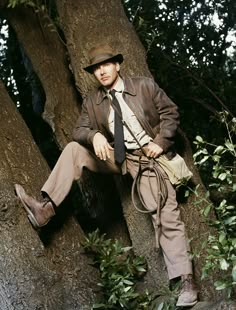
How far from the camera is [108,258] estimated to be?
4.67m

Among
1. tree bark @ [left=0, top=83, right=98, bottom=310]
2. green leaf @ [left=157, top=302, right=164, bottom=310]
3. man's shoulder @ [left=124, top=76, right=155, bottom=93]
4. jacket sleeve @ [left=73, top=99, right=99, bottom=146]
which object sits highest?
man's shoulder @ [left=124, top=76, right=155, bottom=93]

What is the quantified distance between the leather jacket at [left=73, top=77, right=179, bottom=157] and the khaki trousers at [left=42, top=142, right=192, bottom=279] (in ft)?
0.50

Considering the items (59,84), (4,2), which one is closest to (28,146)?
(59,84)

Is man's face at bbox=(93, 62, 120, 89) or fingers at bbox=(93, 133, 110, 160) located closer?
fingers at bbox=(93, 133, 110, 160)

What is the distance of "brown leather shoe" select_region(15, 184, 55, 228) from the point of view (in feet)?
14.2

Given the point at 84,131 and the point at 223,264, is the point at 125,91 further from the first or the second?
the point at 223,264

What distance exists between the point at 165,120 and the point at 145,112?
16cm

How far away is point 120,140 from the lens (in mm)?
4219

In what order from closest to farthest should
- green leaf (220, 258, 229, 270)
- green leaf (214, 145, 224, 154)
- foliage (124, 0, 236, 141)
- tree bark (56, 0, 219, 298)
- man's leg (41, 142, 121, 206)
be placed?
green leaf (220, 258, 229, 270)
green leaf (214, 145, 224, 154)
man's leg (41, 142, 121, 206)
tree bark (56, 0, 219, 298)
foliage (124, 0, 236, 141)

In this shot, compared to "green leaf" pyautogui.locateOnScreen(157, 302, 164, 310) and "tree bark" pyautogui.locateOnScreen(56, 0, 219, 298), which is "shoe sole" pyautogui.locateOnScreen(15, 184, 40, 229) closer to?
"tree bark" pyautogui.locateOnScreen(56, 0, 219, 298)

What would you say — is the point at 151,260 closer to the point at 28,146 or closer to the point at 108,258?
the point at 108,258

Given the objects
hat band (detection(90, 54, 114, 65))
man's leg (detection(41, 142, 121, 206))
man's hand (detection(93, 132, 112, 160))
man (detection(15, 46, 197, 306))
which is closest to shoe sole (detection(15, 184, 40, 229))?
man (detection(15, 46, 197, 306))

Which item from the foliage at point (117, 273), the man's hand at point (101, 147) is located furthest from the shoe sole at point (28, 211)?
the man's hand at point (101, 147)

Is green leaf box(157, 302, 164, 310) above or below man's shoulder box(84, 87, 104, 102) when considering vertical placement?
below
